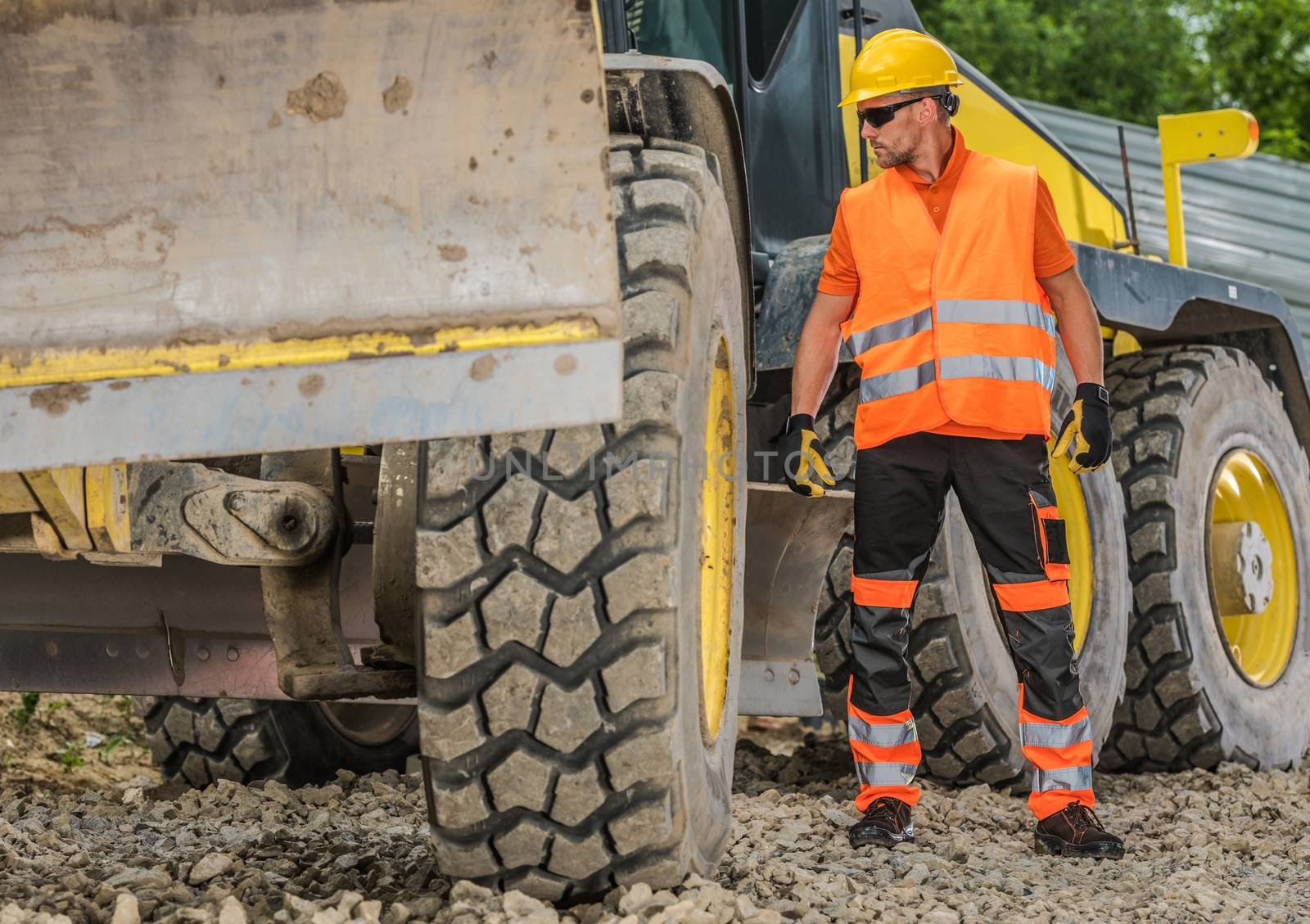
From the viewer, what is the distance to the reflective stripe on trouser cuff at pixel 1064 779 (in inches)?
154

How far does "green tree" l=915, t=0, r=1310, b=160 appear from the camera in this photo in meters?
18.2

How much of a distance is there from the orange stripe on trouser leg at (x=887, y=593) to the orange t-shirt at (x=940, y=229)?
0.75m

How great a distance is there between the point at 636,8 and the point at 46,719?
405 centimetres

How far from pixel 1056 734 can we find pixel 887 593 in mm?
578

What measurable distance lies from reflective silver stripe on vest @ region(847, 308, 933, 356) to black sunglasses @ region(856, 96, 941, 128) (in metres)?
0.52

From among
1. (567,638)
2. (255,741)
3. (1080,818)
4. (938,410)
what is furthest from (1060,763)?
(255,741)

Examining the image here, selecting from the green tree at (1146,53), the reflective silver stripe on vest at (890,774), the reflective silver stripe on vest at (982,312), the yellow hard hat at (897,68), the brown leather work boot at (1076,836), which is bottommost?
the brown leather work boot at (1076,836)

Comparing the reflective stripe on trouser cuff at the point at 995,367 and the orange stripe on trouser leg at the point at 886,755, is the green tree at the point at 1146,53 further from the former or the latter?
the orange stripe on trouser leg at the point at 886,755

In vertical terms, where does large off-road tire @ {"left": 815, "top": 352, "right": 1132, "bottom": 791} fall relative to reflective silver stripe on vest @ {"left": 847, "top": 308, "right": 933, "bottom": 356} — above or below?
below

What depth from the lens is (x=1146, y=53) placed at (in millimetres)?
19281

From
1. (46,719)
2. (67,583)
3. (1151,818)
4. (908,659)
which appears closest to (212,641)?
(67,583)

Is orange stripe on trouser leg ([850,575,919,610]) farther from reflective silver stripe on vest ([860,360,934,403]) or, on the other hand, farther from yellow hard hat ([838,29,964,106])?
yellow hard hat ([838,29,964,106])

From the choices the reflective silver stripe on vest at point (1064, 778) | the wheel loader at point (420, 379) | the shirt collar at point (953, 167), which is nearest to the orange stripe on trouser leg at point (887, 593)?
the reflective silver stripe on vest at point (1064, 778)

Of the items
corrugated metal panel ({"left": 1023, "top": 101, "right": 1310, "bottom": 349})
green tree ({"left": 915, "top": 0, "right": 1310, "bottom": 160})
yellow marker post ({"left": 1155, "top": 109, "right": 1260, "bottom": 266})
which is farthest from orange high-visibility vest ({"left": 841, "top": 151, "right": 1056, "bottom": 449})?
green tree ({"left": 915, "top": 0, "right": 1310, "bottom": 160})
